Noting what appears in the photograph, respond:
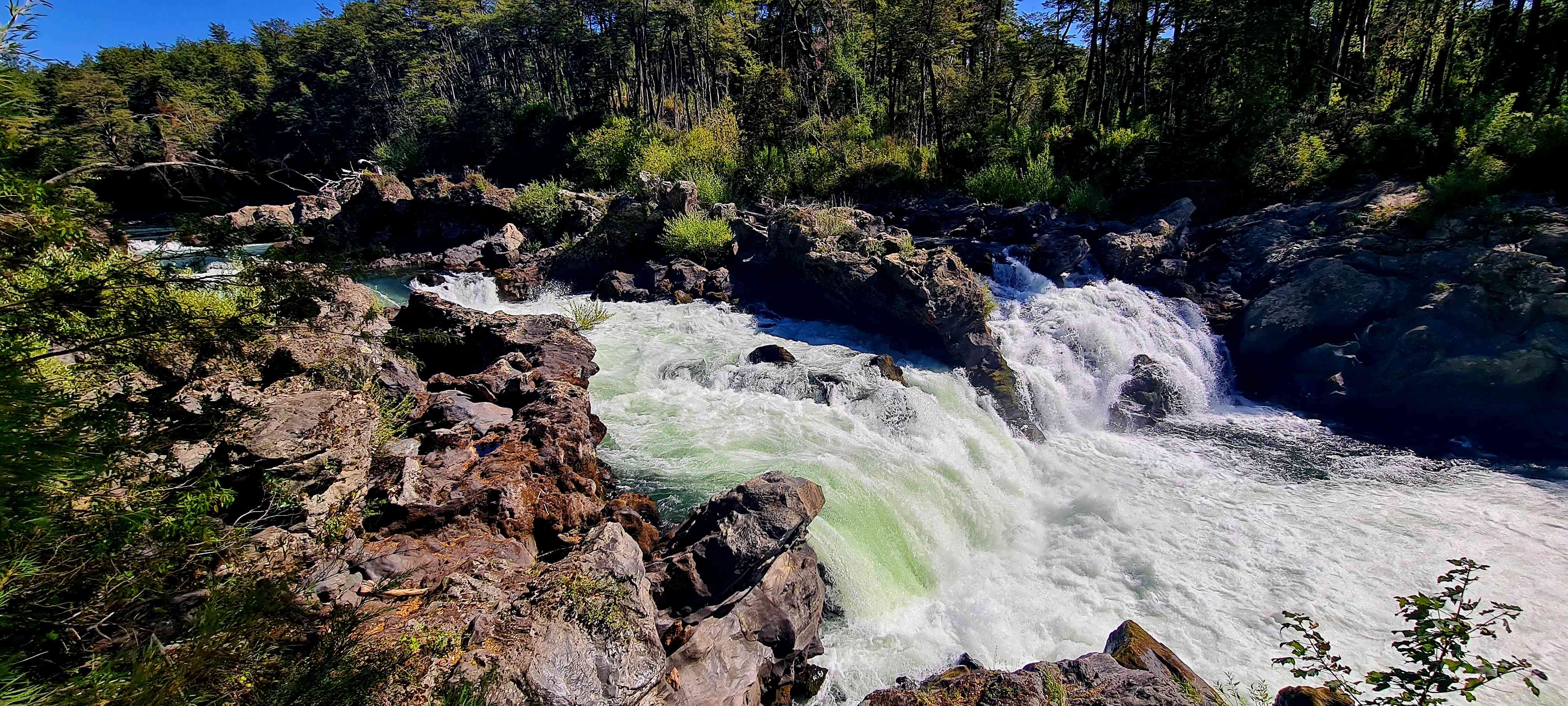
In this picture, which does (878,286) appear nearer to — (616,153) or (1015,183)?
(1015,183)

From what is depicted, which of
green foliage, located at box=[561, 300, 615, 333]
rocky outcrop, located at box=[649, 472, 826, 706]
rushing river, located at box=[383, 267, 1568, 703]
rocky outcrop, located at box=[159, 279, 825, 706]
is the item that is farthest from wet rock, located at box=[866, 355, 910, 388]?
green foliage, located at box=[561, 300, 615, 333]

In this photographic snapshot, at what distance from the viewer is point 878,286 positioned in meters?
12.6

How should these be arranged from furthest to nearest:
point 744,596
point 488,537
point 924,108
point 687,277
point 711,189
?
1. point 924,108
2. point 711,189
3. point 687,277
4. point 744,596
5. point 488,537

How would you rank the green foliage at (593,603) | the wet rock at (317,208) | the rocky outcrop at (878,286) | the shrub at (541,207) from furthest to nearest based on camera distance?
1. the wet rock at (317,208)
2. the shrub at (541,207)
3. the rocky outcrop at (878,286)
4. the green foliage at (593,603)

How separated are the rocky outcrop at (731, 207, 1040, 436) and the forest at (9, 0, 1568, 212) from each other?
20.6ft

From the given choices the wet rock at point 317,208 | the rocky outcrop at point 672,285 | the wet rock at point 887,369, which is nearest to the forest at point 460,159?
the rocky outcrop at point 672,285

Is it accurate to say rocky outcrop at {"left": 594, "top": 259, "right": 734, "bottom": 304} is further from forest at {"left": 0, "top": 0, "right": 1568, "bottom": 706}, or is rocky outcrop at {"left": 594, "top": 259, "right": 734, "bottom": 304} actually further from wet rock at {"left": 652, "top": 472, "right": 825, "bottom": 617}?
wet rock at {"left": 652, "top": 472, "right": 825, "bottom": 617}

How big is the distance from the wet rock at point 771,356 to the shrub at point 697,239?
6005 mm

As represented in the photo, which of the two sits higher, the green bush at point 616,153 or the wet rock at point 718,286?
the green bush at point 616,153

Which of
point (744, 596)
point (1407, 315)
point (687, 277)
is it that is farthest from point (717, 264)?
point (1407, 315)

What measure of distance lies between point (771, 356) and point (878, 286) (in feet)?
10.3

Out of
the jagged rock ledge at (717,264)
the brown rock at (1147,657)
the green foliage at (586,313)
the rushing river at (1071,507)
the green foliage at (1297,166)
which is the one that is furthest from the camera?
the green foliage at (1297,166)

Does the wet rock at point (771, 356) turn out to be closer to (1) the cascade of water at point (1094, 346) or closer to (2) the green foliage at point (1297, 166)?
(1) the cascade of water at point (1094, 346)

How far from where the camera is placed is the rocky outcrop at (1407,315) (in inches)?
381
